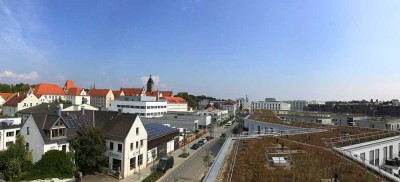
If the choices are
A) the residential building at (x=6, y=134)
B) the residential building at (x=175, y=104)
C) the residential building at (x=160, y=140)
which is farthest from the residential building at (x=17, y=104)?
the residential building at (x=175, y=104)

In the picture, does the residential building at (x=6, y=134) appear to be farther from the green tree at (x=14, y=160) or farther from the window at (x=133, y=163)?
the window at (x=133, y=163)

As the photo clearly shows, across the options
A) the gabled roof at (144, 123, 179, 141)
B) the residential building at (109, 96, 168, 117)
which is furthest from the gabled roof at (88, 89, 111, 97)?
the gabled roof at (144, 123, 179, 141)

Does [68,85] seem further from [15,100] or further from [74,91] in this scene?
[15,100]

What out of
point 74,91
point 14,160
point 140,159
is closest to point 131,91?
point 74,91

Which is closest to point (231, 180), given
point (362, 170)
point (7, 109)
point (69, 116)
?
point (362, 170)

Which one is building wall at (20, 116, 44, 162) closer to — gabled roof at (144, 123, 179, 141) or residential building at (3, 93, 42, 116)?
gabled roof at (144, 123, 179, 141)
